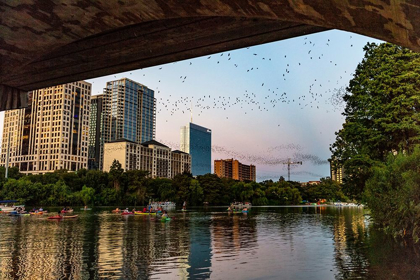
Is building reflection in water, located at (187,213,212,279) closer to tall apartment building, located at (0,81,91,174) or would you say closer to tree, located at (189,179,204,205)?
tree, located at (189,179,204,205)

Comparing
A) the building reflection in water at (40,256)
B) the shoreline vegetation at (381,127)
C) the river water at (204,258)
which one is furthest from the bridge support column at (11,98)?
the shoreline vegetation at (381,127)

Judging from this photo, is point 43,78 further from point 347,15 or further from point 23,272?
point 23,272

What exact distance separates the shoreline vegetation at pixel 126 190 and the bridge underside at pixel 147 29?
8820 centimetres

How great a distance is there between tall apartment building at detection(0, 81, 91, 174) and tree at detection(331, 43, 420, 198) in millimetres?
142124

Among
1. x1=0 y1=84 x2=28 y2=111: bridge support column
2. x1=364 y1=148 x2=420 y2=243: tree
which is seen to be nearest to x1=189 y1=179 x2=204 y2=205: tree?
x1=364 y1=148 x2=420 y2=243: tree

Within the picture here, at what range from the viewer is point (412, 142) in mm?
28922

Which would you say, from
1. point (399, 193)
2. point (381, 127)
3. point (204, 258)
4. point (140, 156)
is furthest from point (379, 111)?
point (140, 156)

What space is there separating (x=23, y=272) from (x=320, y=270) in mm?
14035

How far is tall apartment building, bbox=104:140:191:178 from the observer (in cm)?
17100

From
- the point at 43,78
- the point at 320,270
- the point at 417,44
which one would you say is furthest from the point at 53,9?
the point at 320,270

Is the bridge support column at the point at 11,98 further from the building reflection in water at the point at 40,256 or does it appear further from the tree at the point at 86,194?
the tree at the point at 86,194

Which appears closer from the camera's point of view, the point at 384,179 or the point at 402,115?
the point at 384,179

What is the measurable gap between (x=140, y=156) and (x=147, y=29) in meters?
175

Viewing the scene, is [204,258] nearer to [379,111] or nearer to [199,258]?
[199,258]
